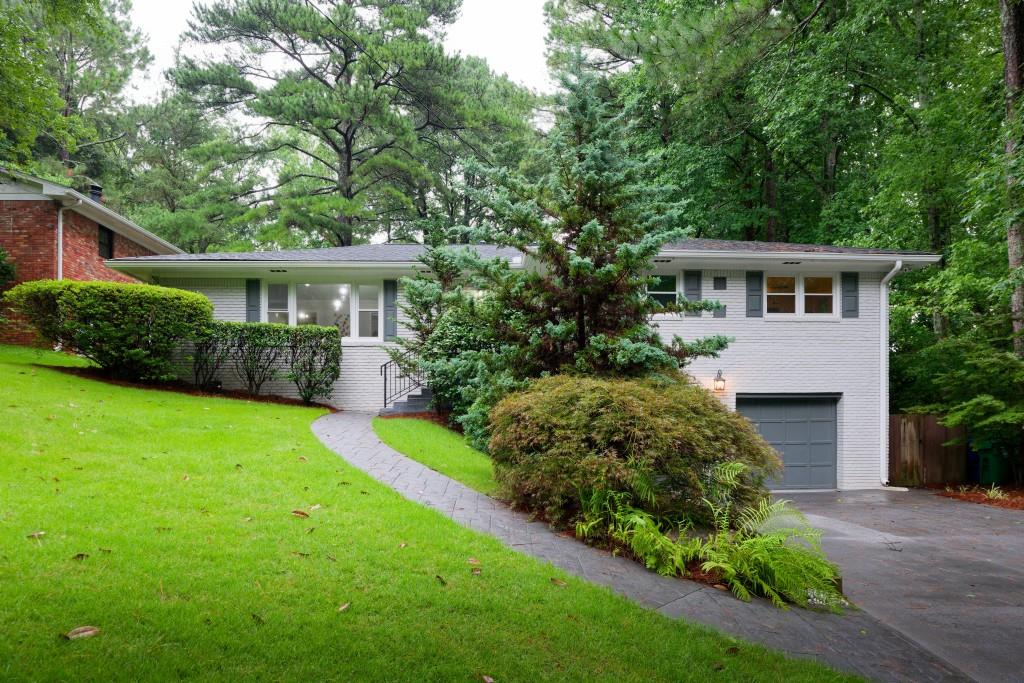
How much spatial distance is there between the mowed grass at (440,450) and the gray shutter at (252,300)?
4.83m

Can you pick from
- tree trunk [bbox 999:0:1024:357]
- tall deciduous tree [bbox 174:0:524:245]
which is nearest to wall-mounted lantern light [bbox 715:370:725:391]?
tree trunk [bbox 999:0:1024:357]

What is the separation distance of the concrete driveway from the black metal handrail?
8.55 m

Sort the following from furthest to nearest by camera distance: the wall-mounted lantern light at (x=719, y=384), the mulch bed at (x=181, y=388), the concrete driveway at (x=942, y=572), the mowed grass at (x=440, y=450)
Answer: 1. the wall-mounted lantern light at (x=719, y=384)
2. the mulch bed at (x=181, y=388)
3. the mowed grass at (x=440, y=450)
4. the concrete driveway at (x=942, y=572)

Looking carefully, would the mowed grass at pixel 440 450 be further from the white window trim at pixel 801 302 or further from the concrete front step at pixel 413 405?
the white window trim at pixel 801 302

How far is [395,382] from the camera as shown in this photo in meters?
13.2

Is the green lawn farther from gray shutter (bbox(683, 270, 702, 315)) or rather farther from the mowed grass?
gray shutter (bbox(683, 270, 702, 315))

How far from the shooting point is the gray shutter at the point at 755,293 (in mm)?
12367

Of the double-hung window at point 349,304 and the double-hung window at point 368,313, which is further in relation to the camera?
the double-hung window at point 368,313

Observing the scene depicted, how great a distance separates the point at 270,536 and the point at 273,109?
1977 cm

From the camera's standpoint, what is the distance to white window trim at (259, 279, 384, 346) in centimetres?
1312

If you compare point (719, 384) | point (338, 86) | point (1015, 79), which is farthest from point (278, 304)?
point (1015, 79)

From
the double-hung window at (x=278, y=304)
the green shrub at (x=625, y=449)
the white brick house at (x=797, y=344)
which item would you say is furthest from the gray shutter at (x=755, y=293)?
the double-hung window at (x=278, y=304)

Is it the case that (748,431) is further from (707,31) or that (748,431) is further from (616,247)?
(707,31)

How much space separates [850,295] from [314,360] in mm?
12161
